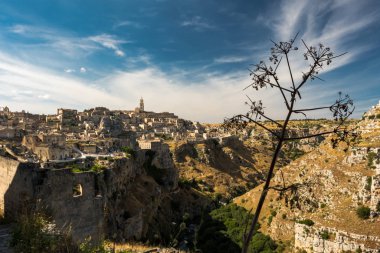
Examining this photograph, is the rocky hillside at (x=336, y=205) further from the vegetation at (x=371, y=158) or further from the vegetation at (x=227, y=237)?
the vegetation at (x=227, y=237)

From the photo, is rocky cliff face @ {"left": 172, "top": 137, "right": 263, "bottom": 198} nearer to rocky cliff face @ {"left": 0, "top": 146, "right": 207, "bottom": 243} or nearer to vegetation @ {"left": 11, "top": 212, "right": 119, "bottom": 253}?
rocky cliff face @ {"left": 0, "top": 146, "right": 207, "bottom": 243}

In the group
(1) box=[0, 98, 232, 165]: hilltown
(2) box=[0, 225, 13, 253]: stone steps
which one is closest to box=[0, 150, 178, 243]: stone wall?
(2) box=[0, 225, 13, 253]: stone steps

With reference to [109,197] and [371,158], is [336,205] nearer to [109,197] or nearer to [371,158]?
[371,158]

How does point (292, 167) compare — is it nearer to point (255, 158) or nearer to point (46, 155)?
point (46, 155)

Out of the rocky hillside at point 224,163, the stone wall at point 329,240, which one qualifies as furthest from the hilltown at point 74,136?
the stone wall at point 329,240

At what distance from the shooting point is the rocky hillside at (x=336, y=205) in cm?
2786

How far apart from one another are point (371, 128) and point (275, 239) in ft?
60.4

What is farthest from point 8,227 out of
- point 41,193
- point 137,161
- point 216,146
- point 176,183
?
point 216,146

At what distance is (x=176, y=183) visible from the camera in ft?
141

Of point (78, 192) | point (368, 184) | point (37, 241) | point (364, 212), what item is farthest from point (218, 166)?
point (37, 241)

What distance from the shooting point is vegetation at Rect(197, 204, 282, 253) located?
32406 millimetres

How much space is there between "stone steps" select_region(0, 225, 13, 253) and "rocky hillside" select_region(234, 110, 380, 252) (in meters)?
20.1

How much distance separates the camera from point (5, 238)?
28.3 feet

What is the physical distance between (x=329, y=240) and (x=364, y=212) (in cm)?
422
